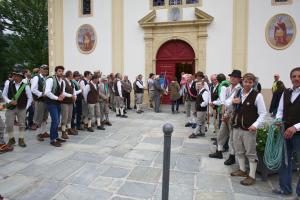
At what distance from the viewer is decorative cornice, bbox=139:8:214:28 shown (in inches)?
585

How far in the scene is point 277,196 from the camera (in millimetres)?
4488

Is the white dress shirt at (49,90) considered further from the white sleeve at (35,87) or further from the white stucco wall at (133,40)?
the white stucco wall at (133,40)

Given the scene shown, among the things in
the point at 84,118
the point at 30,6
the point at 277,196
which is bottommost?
the point at 277,196

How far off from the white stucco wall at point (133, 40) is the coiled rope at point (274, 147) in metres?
12.2

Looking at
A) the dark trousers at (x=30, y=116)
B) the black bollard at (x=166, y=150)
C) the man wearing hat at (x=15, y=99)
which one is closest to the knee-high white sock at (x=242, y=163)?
the black bollard at (x=166, y=150)

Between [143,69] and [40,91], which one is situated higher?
[143,69]

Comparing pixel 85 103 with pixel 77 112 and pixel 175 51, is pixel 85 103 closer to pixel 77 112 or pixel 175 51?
pixel 77 112

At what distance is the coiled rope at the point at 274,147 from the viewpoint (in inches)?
177

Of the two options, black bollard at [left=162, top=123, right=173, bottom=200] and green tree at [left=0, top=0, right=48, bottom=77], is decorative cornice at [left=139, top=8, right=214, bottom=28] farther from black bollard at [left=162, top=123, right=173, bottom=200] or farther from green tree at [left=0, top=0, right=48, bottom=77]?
green tree at [left=0, top=0, right=48, bottom=77]

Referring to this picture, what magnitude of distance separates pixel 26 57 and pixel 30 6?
15.2 ft

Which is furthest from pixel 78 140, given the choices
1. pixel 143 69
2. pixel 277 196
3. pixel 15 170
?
pixel 143 69

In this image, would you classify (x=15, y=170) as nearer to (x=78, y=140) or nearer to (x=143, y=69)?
(x=78, y=140)

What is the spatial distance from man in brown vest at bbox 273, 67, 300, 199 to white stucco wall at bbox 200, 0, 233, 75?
1075 centimetres

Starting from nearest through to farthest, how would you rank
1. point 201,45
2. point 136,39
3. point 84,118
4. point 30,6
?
point 84,118 → point 201,45 → point 136,39 → point 30,6
